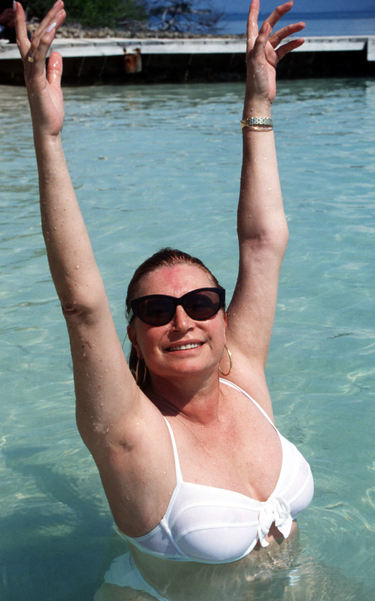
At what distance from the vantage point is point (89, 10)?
2970 centimetres

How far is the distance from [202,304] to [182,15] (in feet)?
126

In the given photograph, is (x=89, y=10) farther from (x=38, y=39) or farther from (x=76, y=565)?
(x=38, y=39)

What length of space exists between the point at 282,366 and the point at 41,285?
2.28 meters

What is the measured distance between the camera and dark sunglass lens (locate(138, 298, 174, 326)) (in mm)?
2117

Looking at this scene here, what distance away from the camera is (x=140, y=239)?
6.23 m

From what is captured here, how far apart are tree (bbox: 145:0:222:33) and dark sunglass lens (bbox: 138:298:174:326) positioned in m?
36.4

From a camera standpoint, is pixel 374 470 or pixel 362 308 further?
pixel 362 308

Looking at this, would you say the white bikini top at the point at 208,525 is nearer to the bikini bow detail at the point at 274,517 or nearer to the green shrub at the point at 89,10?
the bikini bow detail at the point at 274,517

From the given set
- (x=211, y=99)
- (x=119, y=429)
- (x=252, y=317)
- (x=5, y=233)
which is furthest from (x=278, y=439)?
(x=211, y=99)

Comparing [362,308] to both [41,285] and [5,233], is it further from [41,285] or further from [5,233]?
[5,233]

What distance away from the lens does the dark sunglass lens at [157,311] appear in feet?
6.95

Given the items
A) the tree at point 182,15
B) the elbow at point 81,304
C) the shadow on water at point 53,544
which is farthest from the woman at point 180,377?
the tree at point 182,15

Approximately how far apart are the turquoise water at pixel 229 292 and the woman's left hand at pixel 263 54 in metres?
1.87

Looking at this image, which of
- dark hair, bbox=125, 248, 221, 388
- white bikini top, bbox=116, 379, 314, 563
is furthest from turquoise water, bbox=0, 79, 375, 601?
dark hair, bbox=125, 248, 221, 388
